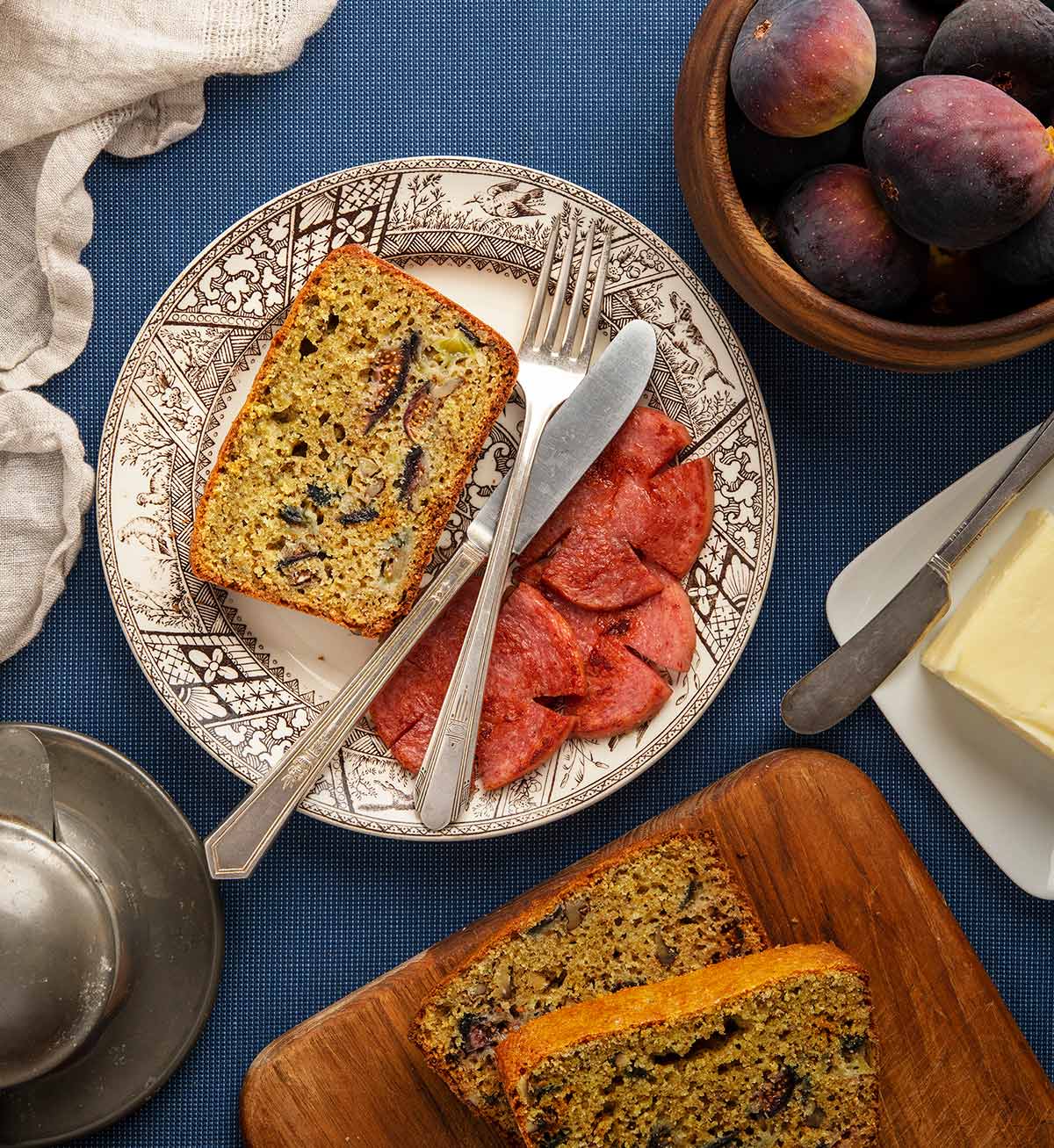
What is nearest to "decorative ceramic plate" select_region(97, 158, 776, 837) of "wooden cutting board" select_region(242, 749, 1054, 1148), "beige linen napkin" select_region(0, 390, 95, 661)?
"beige linen napkin" select_region(0, 390, 95, 661)

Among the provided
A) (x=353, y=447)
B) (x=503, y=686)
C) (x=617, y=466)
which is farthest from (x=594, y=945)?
(x=353, y=447)

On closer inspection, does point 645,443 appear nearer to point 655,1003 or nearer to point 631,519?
point 631,519

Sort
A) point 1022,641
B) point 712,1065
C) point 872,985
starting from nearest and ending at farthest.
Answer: point 712,1065
point 1022,641
point 872,985

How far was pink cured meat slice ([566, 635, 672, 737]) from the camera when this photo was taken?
240 cm

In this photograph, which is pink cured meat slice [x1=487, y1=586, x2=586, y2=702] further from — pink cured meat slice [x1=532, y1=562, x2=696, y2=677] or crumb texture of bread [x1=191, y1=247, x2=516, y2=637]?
crumb texture of bread [x1=191, y1=247, x2=516, y2=637]

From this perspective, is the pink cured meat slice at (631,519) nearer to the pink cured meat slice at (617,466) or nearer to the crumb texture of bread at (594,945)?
the pink cured meat slice at (617,466)

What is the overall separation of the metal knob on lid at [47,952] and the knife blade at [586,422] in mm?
1037

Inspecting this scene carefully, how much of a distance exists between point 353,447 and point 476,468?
29cm

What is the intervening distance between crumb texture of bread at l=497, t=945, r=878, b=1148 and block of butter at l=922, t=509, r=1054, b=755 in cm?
64

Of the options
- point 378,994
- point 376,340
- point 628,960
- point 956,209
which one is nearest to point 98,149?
point 376,340

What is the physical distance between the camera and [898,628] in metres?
2.40

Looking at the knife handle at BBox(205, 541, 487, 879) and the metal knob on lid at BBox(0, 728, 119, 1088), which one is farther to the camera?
the knife handle at BBox(205, 541, 487, 879)

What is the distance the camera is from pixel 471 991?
7.64 ft

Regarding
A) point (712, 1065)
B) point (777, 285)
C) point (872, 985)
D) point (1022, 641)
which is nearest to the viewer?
point (777, 285)
